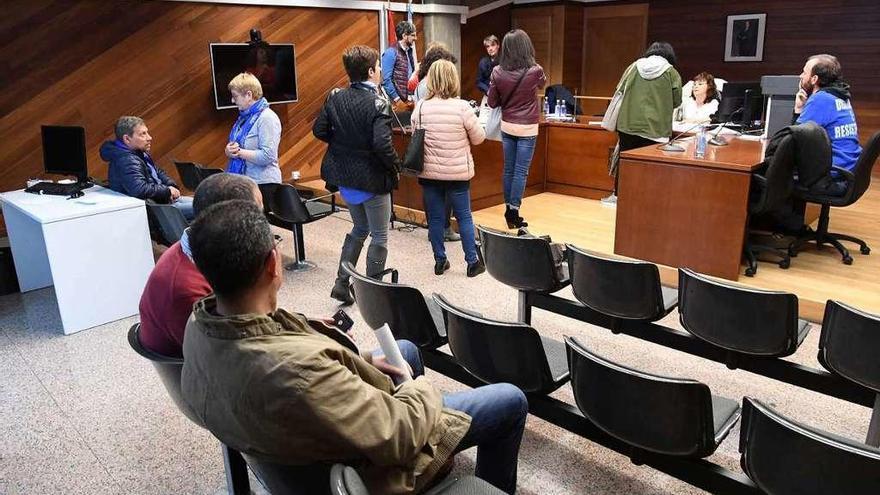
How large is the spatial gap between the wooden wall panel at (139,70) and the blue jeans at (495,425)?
5360mm

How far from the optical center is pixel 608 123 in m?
5.49

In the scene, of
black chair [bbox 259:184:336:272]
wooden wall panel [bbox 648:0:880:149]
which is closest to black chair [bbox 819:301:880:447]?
black chair [bbox 259:184:336:272]

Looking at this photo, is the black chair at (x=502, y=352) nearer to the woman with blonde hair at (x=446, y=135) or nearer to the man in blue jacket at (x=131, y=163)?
the woman with blonde hair at (x=446, y=135)

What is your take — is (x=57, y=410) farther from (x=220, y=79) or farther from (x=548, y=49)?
(x=548, y=49)

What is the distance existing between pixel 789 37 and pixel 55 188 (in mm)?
7984

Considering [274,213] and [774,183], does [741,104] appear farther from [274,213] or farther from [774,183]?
[274,213]

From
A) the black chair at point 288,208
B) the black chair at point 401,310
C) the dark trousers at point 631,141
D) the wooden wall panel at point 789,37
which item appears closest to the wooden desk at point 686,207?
the dark trousers at point 631,141

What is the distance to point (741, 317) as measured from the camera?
239cm

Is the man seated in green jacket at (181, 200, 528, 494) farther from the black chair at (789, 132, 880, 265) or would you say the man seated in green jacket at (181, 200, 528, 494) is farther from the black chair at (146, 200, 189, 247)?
the black chair at (789, 132, 880, 265)

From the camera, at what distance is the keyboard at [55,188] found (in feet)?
13.5

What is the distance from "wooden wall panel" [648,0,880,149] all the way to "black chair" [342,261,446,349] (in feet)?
23.3

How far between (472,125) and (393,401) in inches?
118

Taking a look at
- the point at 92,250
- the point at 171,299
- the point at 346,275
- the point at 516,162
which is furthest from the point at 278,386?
the point at 516,162

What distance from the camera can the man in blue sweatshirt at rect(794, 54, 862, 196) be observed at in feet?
13.5
